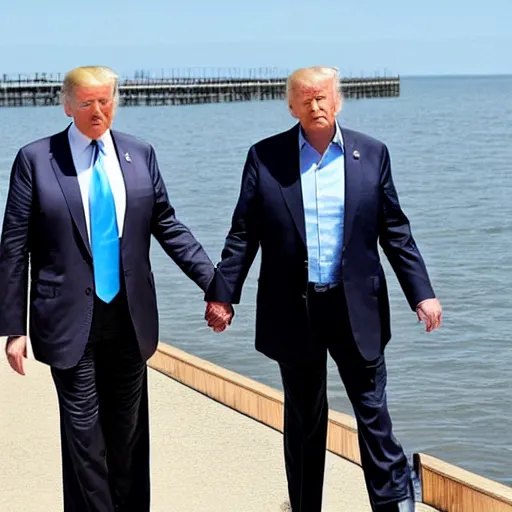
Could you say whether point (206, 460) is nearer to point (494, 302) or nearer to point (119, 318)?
point (119, 318)

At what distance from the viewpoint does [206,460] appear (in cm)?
586

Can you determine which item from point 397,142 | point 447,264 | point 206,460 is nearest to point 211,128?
point 397,142

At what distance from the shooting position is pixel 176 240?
4621mm

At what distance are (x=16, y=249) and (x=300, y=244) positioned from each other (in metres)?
0.87

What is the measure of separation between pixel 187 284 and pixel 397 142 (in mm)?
43348

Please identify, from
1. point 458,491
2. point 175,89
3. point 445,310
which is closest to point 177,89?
point 175,89

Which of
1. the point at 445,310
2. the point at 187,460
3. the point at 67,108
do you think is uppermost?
the point at 67,108

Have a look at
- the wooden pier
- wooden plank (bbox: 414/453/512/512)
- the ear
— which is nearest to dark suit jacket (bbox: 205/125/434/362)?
the ear

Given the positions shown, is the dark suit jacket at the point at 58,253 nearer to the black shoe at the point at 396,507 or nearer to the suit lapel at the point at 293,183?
the suit lapel at the point at 293,183

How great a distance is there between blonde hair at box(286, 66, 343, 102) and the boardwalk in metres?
91.1

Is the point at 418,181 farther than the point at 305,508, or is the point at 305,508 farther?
the point at 418,181

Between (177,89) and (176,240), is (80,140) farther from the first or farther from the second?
(177,89)

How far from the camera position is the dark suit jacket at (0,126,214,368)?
4.32 meters

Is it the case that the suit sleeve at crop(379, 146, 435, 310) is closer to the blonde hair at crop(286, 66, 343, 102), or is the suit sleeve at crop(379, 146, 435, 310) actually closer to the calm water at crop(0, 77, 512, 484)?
the blonde hair at crop(286, 66, 343, 102)
